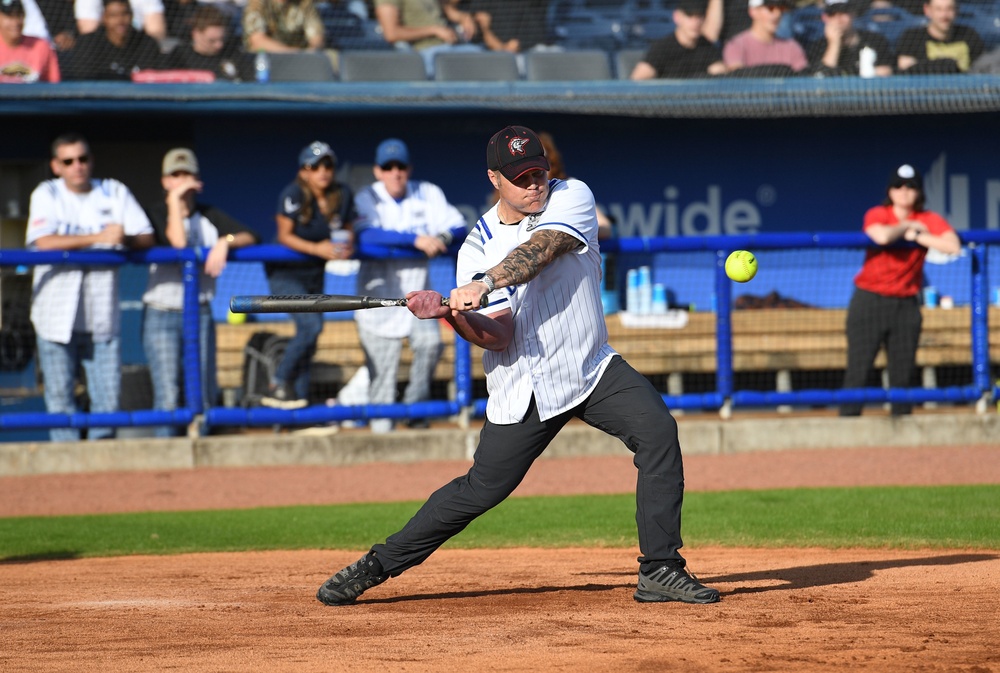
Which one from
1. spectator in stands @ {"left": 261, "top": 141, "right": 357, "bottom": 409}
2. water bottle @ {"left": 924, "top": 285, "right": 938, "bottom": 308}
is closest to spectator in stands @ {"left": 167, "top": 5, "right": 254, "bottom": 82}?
spectator in stands @ {"left": 261, "top": 141, "right": 357, "bottom": 409}

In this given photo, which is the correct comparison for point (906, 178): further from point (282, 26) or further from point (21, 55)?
point (21, 55)

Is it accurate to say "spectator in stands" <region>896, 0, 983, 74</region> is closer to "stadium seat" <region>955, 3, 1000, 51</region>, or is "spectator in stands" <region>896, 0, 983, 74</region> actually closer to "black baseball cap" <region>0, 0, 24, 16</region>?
"stadium seat" <region>955, 3, 1000, 51</region>

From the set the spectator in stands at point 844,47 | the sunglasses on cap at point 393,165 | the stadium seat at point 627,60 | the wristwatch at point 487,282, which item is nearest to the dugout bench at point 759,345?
the sunglasses on cap at point 393,165

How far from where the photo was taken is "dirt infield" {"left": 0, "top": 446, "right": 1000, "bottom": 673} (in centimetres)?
418

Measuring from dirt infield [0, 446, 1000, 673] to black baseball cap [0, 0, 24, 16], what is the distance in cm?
679

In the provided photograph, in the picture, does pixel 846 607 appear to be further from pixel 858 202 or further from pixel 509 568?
pixel 858 202

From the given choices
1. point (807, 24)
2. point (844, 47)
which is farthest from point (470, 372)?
point (807, 24)

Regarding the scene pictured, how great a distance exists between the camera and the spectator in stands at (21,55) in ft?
36.9

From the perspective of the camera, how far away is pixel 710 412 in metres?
9.73

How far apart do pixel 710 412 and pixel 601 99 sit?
329cm

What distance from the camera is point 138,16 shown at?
1216cm

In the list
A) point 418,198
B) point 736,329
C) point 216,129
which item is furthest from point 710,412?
point 216,129

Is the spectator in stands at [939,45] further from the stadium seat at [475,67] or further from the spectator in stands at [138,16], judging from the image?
the spectator in stands at [138,16]

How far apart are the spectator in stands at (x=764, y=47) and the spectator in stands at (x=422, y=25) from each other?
259cm
